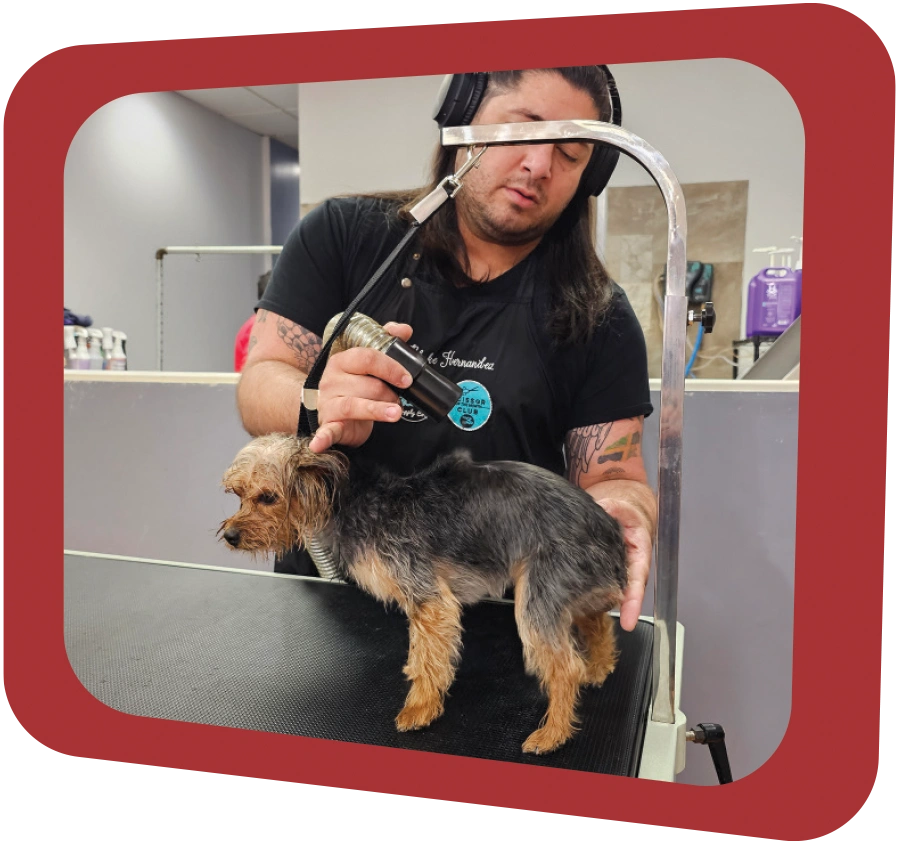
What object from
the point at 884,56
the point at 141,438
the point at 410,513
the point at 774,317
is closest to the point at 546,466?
the point at 410,513

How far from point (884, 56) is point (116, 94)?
2.77ft

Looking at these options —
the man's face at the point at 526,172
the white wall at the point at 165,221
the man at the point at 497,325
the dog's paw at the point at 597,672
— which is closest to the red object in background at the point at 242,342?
the white wall at the point at 165,221

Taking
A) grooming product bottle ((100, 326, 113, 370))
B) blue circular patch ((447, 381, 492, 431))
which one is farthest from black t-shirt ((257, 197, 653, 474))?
grooming product bottle ((100, 326, 113, 370))

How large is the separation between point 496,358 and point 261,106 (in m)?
0.45

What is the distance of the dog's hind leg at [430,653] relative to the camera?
73cm

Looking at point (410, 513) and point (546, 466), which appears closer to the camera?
point (410, 513)

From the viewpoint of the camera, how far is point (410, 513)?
0.75 m

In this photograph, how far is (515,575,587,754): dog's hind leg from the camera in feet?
2.28

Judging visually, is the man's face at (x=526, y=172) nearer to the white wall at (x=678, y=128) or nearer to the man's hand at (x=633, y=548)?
the white wall at (x=678, y=128)

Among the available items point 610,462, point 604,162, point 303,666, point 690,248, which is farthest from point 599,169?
point 303,666

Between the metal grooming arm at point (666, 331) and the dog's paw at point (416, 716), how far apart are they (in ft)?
0.76

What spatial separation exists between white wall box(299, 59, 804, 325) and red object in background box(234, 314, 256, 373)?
24 centimetres

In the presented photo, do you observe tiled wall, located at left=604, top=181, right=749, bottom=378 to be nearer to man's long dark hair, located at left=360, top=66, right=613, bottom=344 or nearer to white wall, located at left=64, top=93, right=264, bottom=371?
man's long dark hair, located at left=360, top=66, right=613, bottom=344

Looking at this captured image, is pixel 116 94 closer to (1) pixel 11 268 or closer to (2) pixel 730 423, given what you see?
(1) pixel 11 268
